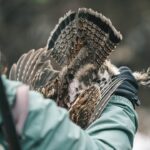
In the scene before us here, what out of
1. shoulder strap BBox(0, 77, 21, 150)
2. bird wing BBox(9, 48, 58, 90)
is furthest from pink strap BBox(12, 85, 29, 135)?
bird wing BBox(9, 48, 58, 90)

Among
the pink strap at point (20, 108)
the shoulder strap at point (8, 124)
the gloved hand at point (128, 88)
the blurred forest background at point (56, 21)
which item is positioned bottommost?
the shoulder strap at point (8, 124)

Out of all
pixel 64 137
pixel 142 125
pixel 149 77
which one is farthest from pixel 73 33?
Answer: pixel 142 125

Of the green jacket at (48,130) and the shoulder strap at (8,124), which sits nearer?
the shoulder strap at (8,124)

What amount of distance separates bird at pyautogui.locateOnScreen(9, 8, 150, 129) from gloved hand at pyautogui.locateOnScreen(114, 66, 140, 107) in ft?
0.09

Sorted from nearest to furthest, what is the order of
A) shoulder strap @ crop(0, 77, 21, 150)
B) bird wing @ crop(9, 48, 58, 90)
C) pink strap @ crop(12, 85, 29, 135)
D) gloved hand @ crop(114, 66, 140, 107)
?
1. shoulder strap @ crop(0, 77, 21, 150)
2. pink strap @ crop(12, 85, 29, 135)
3. gloved hand @ crop(114, 66, 140, 107)
4. bird wing @ crop(9, 48, 58, 90)

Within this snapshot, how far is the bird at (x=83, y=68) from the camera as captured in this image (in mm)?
3531

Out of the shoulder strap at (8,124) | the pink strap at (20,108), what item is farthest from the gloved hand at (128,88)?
the shoulder strap at (8,124)

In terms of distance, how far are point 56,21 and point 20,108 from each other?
8.60 metres

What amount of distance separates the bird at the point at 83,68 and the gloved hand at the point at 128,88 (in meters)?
0.03

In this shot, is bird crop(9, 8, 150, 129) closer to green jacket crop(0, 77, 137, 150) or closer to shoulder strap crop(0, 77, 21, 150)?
green jacket crop(0, 77, 137, 150)

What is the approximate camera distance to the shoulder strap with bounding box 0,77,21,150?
2.47m

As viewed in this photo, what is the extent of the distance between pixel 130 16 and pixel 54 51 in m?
8.52

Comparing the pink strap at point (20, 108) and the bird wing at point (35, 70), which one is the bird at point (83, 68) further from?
the pink strap at point (20, 108)

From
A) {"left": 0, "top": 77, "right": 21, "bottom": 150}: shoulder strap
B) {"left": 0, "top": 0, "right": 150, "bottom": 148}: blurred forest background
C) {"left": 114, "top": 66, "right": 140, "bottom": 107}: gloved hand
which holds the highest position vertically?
{"left": 0, "top": 0, "right": 150, "bottom": 148}: blurred forest background
